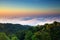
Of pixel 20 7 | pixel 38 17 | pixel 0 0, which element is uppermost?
pixel 0 0

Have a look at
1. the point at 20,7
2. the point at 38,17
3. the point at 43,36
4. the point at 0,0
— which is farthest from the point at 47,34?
the point at 0,0

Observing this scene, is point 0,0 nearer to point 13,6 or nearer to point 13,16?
point 13,6

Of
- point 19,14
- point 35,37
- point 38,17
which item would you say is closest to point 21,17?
point 19,14

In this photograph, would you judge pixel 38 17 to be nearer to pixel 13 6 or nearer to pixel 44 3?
pixel 44 3

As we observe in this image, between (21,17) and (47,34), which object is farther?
(21,17)

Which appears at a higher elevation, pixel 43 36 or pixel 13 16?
pixel 13 16

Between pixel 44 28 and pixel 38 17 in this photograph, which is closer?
pixel 44 28
